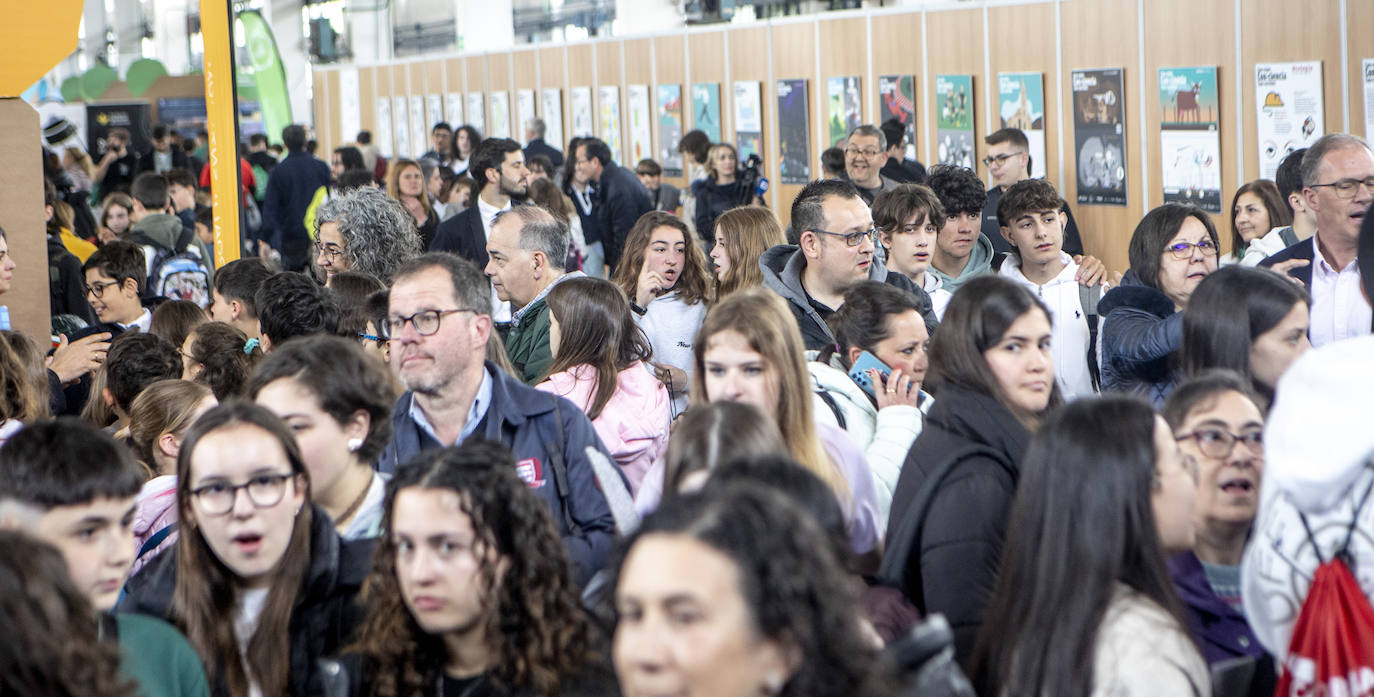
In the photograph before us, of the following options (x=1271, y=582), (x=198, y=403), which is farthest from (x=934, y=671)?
(x=198, y=403)

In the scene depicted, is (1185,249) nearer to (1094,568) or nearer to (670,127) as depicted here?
(1094,568)

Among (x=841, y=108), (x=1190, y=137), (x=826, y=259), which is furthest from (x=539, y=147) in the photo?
(x=826, y=259)

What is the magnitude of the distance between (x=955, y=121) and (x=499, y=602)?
9.05 m

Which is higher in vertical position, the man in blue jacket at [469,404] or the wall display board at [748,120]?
the wall display board at [748,120]

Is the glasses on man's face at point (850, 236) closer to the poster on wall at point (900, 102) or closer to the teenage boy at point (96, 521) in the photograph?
the teenage boy at point (96, 521)

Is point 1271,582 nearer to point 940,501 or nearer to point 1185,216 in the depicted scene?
point 940,501

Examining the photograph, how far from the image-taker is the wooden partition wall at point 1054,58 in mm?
7941

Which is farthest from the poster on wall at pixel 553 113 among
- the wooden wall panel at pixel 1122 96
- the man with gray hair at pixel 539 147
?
the wooden wall panel at pixel 1122 96

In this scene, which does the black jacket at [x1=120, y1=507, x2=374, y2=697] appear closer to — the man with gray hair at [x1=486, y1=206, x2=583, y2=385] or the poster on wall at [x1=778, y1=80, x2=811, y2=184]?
the man with gray hair at [x1=486, y1=206, x2=583, y2=385]

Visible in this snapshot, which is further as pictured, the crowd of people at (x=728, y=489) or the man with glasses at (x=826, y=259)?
the man with glasses at (x=826, y=259)

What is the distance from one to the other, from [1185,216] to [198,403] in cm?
315

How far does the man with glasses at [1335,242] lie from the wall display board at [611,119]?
492 inches

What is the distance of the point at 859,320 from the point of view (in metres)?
4.33

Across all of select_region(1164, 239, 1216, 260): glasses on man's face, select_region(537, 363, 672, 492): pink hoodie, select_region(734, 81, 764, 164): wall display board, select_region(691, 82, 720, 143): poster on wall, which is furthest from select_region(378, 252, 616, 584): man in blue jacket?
select_region(691, 82, 720, 143): poster on wall
